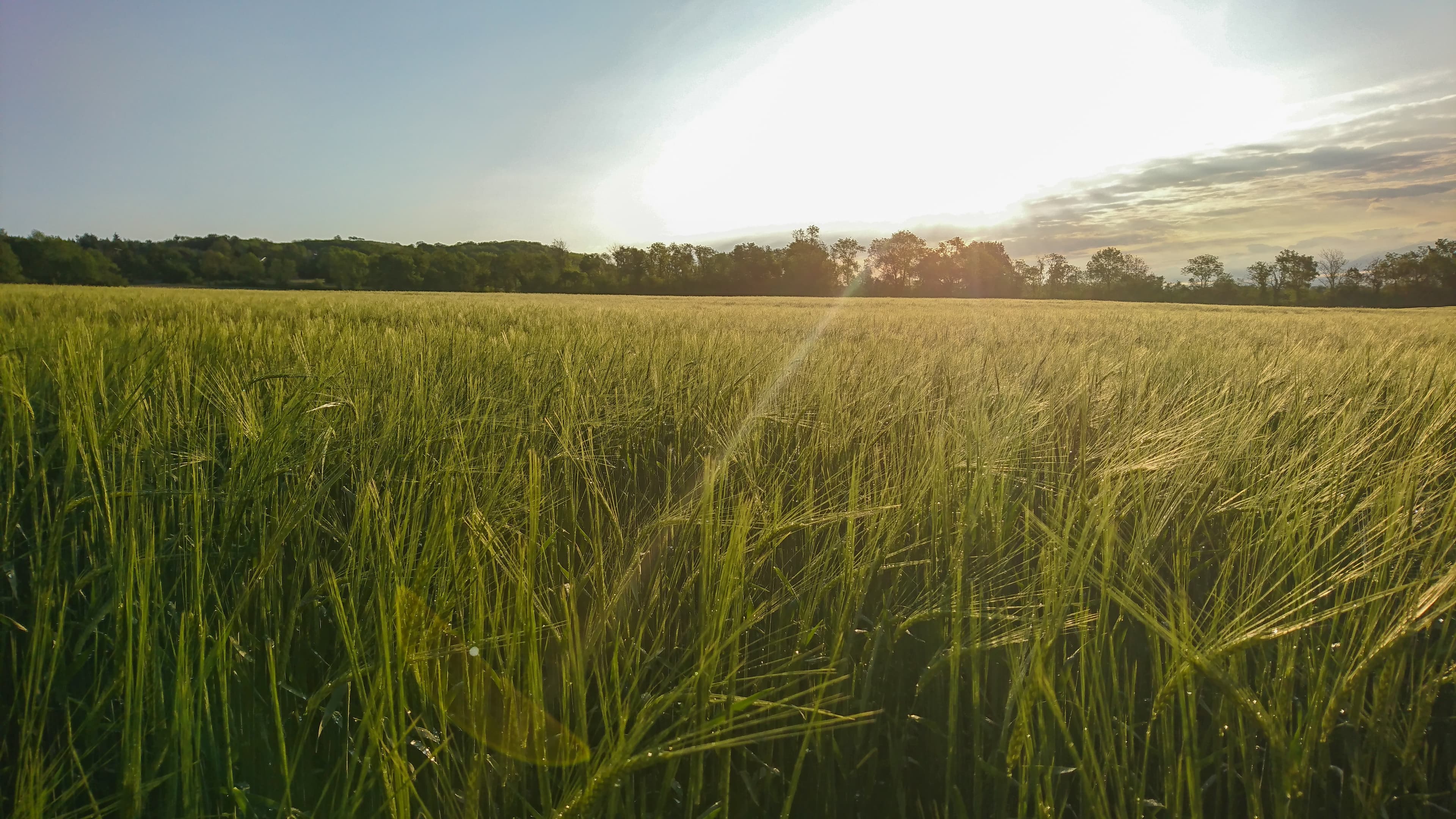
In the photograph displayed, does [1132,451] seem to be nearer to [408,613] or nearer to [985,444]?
[985,444]

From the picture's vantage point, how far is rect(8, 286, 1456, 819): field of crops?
0.70 meters

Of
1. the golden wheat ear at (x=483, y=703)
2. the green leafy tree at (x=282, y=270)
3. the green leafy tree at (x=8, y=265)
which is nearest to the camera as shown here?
the golden wheat ear at (x=483, y=703)

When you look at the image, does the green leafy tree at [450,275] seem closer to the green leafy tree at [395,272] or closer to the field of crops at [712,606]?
the green leafy tree at [395,272]

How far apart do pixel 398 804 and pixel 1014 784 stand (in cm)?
74

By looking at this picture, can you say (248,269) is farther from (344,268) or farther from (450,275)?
(450,275)

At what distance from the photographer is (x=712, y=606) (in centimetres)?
84

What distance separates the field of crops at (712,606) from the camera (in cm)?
70

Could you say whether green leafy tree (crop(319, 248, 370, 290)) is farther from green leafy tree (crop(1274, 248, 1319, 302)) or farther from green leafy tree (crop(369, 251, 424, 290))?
green leafy tree (crop(1274, 248, 1319, 302))

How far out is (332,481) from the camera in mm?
1069

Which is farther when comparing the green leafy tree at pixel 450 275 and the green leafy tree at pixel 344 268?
the green leafy tree at pixel 450 275

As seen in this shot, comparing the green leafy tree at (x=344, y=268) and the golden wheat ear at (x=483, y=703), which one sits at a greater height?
the green leafy tree at (x=344, y=268)

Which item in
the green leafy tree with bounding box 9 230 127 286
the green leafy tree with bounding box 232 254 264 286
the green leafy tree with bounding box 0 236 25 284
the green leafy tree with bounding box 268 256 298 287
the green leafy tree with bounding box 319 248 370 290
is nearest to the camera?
the green leafy tree with bounding box 0 236 25 284

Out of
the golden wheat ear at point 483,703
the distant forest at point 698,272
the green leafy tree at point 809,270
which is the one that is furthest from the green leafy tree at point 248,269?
the golden wheat ear at point 483,703

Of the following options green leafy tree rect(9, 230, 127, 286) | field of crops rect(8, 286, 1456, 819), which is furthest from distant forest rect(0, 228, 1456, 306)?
field of crops rect(8, 286, 1456, 819)
